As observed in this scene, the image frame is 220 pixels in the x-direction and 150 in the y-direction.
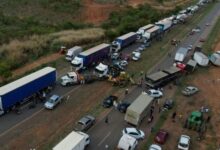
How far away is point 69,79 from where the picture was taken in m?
41.5

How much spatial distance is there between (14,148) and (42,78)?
11008 millimetres

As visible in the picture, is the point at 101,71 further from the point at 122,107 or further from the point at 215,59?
the point at 215,59

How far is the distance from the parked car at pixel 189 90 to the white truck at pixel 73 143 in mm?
18864

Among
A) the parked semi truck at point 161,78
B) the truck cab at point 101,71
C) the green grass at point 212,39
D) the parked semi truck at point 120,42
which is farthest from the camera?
the green grass at point 212,39

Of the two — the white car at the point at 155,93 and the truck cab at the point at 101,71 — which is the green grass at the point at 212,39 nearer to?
the white car at the point at 155,93

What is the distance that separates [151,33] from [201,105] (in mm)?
28667

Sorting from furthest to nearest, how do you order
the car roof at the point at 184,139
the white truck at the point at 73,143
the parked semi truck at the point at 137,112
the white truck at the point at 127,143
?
the parked semi truck at the point at 137,112
the car roof at the point at 184,139
the white truck at the point at 127,143
the white truck at the point at 73,143

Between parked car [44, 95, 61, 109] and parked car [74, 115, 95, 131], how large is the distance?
477 cm

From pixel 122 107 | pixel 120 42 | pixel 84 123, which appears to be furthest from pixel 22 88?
pixel 120 42

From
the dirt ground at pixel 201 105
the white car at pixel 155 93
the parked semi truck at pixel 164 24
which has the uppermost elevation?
the parked semi truck at pixel 164 24

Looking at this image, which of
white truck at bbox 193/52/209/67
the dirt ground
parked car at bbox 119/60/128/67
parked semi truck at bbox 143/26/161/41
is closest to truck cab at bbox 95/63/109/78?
parked car at bbox 119/60/128/67

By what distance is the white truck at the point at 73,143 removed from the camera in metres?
25.7

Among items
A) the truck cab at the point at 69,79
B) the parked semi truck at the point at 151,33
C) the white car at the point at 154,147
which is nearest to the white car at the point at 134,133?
the white car at the point at 154,147

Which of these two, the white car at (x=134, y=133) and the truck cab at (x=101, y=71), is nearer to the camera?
the white car at (x=134, y=133)
